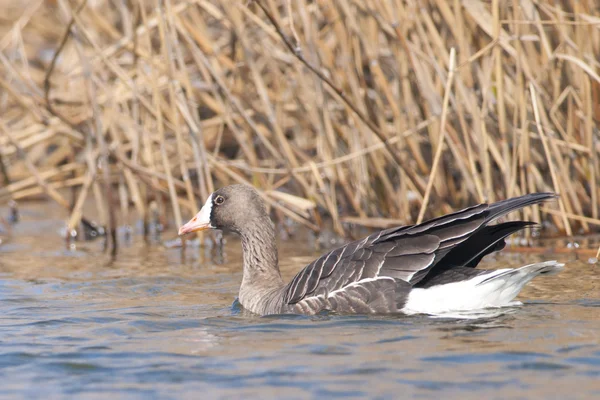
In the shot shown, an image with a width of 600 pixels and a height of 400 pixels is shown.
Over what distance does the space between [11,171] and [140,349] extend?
8.21 metres

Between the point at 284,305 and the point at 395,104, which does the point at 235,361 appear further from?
the point at 395,104

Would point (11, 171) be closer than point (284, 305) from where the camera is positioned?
No

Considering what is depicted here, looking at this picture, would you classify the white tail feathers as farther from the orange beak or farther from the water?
the orange beak

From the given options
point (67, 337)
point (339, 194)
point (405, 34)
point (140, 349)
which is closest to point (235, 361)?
point (140, 349)

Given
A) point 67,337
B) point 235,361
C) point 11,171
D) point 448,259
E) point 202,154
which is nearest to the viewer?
point 235,361

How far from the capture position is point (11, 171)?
41.9 feet

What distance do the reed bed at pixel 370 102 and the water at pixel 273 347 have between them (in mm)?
1206

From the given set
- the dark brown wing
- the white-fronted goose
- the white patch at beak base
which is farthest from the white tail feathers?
the white patch at beak base

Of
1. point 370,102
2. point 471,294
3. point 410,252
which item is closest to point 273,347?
point 410,252

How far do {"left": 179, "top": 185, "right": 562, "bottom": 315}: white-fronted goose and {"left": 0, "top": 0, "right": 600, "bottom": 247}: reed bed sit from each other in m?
1.46

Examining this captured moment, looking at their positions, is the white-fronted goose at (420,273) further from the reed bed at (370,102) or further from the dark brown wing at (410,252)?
the reed bed at (370,102)

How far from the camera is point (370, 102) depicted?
876 cm

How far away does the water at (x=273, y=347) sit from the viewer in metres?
4.38

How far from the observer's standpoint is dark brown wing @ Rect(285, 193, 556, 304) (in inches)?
220
